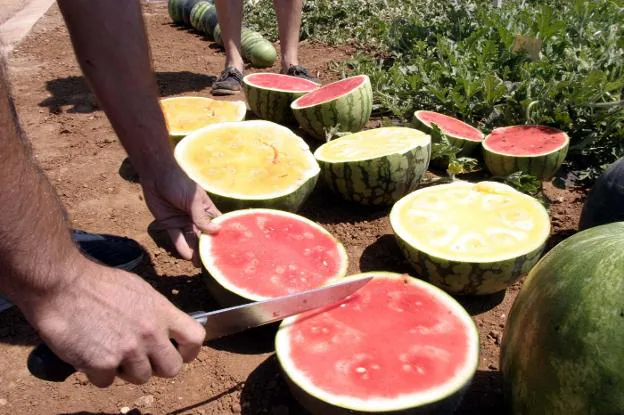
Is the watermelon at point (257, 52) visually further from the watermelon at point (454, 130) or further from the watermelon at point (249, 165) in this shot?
the watermelon at point (249, 165)

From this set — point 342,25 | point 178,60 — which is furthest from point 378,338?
point 342,25

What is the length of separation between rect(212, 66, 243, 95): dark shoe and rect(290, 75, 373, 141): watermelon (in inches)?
44.9

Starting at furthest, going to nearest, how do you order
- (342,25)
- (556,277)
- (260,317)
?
(342,25) < (260,317) < (556,277)

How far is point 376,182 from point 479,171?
0.94m

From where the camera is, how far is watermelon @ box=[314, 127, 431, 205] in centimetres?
308

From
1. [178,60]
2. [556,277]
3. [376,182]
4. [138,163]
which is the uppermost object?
[556,277]

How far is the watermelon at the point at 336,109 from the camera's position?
375 cm

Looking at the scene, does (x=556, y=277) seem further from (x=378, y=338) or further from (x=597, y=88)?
(x=597, y=88)

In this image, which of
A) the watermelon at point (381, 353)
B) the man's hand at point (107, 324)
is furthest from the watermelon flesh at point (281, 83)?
the man's hand at point (107, 324)

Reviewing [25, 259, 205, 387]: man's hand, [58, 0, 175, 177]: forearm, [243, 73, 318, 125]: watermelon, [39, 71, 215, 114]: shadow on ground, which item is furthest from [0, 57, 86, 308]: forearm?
[39, 71, 215, 114]: shadow on ground

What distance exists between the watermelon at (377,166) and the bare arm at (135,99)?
85 cm

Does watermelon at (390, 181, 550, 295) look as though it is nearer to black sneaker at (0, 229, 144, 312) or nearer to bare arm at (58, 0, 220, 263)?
bare arm at (58, 0, 220, 263)

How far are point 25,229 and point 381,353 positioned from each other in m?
1.17

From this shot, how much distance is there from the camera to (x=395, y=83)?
444cm
